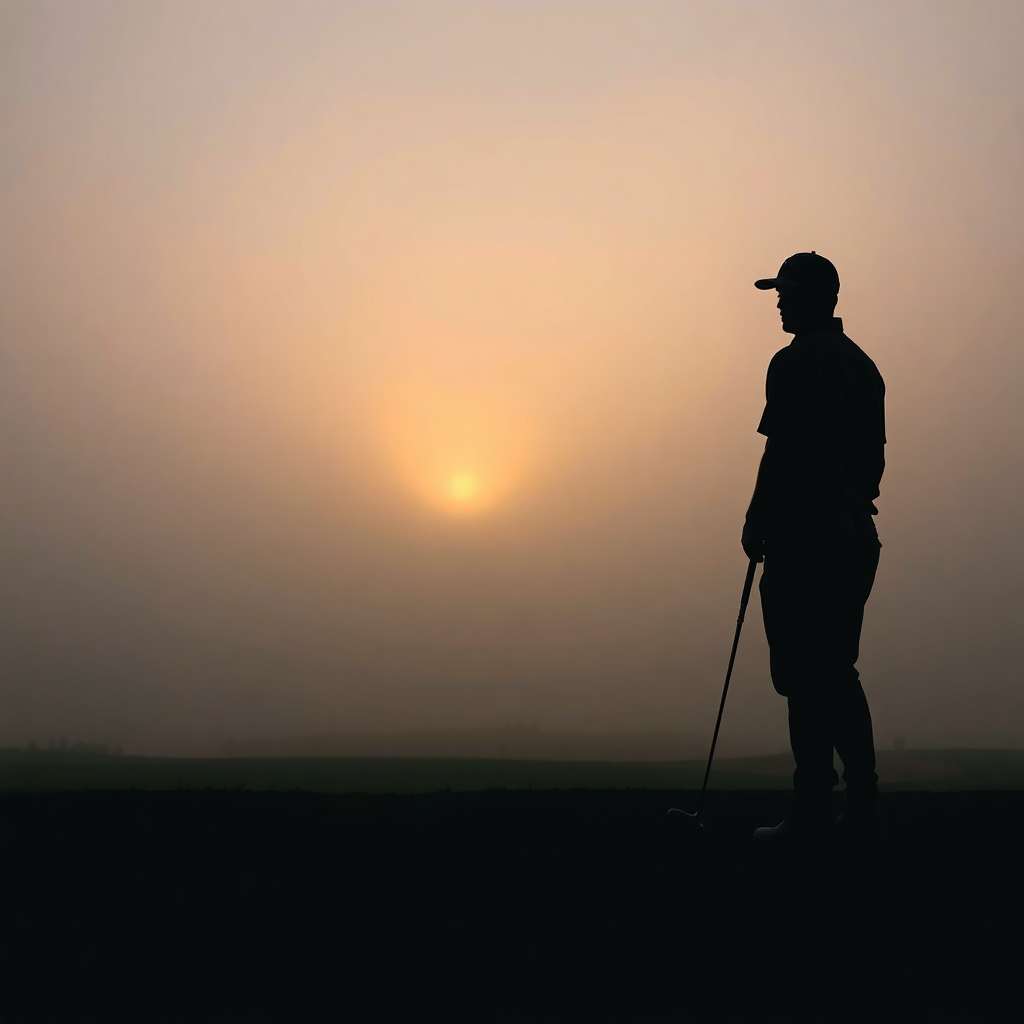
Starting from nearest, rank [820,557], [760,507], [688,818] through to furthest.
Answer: [820,557] < [760,507] < [688,818]

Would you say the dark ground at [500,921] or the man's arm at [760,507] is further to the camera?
the man's arm at [760,507]

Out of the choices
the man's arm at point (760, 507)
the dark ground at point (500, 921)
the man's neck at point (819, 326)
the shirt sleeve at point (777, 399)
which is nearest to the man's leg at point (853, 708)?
the dark ground at point (500, 921)

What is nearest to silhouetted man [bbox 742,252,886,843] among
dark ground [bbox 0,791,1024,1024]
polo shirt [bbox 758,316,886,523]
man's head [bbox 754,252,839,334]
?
polo shirt [bbox 758,316,886,523]

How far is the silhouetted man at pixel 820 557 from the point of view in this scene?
5.69 meters

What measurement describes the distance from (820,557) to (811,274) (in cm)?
153

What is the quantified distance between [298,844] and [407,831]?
0.65 m

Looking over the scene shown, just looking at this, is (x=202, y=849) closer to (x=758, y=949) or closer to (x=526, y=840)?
(x=526, y=840)

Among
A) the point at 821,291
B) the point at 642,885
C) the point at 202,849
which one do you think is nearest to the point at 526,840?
the point at 642,885

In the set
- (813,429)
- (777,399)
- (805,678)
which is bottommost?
(805,678)

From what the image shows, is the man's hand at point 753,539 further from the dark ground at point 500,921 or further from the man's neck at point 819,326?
the dark ground at point 500,921

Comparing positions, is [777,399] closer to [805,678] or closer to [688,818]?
[805,678]

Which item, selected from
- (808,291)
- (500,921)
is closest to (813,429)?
(808,291)

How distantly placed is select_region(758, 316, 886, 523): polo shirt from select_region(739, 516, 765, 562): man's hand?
3.4 inches

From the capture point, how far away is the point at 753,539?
5836 mm
